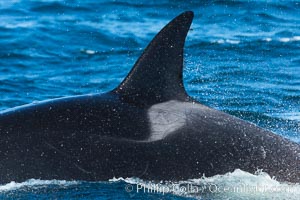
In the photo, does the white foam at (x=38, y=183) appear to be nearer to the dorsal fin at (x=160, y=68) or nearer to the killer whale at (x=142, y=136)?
the killer whale at (x=142, y=136)

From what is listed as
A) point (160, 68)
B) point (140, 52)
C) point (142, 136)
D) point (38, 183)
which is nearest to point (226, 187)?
point (142, 136)

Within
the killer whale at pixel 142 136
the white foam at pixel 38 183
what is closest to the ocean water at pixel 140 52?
the white foam at pixel 38 183

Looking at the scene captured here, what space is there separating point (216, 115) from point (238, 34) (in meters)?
13.1

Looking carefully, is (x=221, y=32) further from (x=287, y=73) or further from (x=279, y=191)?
(x=279, y=191)

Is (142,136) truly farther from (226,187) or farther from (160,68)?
(226,187)

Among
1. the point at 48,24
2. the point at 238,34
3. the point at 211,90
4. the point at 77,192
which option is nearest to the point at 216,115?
the point at 77,192

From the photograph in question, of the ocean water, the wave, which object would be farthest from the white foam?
the wave

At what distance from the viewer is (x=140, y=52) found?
19969 mm

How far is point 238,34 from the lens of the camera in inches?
858

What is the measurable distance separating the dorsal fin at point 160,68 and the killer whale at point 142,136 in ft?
0.04

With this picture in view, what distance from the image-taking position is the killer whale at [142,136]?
854cm

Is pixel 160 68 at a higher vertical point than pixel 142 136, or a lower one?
higher

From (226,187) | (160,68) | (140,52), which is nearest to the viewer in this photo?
(226,187)

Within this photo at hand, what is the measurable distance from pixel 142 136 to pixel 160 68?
896mm
